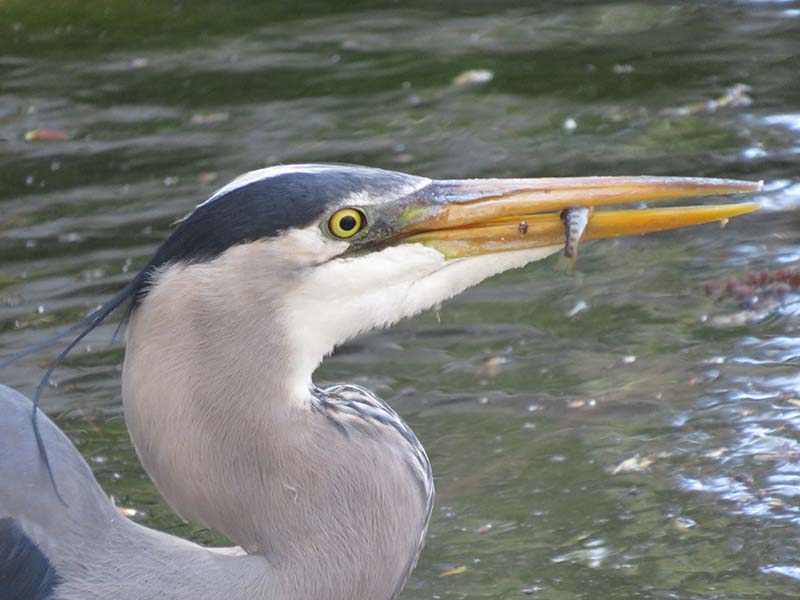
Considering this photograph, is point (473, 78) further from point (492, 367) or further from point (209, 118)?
point (492, 367)

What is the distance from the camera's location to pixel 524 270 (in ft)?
18.4

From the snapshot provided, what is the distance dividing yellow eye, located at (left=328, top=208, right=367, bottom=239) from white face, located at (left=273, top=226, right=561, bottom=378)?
2cm

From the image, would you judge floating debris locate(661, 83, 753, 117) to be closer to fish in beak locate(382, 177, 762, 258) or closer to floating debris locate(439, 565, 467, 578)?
floating debris locate(439, 565, 467, 578)

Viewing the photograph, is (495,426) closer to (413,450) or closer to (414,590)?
(414,590)

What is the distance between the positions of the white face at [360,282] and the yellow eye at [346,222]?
22mm

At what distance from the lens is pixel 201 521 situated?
3111 mm

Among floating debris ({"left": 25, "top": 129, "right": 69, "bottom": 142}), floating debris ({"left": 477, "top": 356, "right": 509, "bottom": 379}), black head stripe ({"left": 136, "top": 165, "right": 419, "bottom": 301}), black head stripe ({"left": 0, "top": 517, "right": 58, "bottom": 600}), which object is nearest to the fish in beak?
black head stripe ({"left": 136, "top": 165, "right": 419, "bottom": 301})

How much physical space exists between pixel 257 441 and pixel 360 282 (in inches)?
14.9

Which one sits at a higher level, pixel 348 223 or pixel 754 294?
pixel 348 223

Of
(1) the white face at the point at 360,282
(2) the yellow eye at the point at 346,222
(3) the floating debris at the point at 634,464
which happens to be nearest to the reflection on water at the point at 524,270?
(3) the floating debris at the point at 634,464

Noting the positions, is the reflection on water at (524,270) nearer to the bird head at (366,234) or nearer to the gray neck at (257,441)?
the gray neck at (257,441)

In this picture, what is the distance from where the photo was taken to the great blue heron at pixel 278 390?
2.97 metres

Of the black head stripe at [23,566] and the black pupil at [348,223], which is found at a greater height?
the black pupil at [348,223]

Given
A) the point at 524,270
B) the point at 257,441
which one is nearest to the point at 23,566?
the point at 257,441
